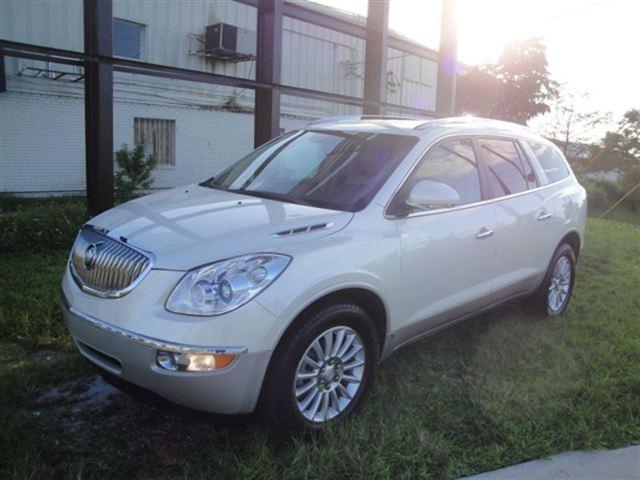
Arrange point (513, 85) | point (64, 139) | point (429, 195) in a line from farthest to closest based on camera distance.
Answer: point (513, 85) → point (64, 139) → point (429, 195)

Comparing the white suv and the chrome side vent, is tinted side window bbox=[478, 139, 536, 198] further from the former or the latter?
the chrome side vent

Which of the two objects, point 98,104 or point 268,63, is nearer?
point 98,104

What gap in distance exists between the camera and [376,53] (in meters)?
11.0

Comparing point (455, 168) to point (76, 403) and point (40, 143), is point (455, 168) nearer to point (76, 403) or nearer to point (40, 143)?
point (76, 403)

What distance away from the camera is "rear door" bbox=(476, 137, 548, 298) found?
14.0 ft

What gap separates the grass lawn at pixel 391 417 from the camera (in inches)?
110

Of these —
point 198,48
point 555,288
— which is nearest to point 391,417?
point 555,288

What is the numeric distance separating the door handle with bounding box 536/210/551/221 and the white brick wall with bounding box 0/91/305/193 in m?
14.2

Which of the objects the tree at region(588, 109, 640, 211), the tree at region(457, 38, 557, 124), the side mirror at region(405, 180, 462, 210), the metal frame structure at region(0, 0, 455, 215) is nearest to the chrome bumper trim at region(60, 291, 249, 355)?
the side mirror at region(405, 180, 462, 210)

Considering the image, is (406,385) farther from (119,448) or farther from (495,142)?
(495,142)

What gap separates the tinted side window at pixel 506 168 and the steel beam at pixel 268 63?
4.73m

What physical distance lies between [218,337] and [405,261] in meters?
1.27

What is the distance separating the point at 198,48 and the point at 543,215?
1537cm

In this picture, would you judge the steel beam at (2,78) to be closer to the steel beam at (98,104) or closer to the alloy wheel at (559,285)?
the steel beam at (98,104)
